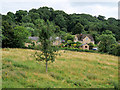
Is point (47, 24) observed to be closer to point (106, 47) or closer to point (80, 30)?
point (106, 47)

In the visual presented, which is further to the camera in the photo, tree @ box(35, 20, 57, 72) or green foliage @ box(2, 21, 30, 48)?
green foliage @ box(2, 21, 30, 48)

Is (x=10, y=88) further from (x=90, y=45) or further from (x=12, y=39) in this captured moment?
(x=90, y=45)

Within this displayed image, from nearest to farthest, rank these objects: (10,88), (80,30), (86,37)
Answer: (10,88) < (86,37) < (80,30)

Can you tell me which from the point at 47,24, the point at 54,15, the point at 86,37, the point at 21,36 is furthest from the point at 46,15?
the point at 47,24

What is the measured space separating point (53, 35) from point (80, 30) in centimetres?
7592

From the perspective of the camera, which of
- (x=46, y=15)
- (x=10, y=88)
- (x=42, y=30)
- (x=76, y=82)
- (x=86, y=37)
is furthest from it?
(x=46, y=15)

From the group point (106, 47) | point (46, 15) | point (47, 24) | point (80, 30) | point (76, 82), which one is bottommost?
point (76, 82)

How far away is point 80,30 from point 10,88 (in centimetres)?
8229

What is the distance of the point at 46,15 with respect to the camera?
117m

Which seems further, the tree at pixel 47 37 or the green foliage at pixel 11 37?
the green foliage at pixel 11 37

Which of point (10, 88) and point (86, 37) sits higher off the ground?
point (86, 37)

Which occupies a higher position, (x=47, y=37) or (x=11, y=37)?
(x=11, y=37)

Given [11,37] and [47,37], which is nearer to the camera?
[47,37]

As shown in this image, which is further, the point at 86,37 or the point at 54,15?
the point at 54,15
